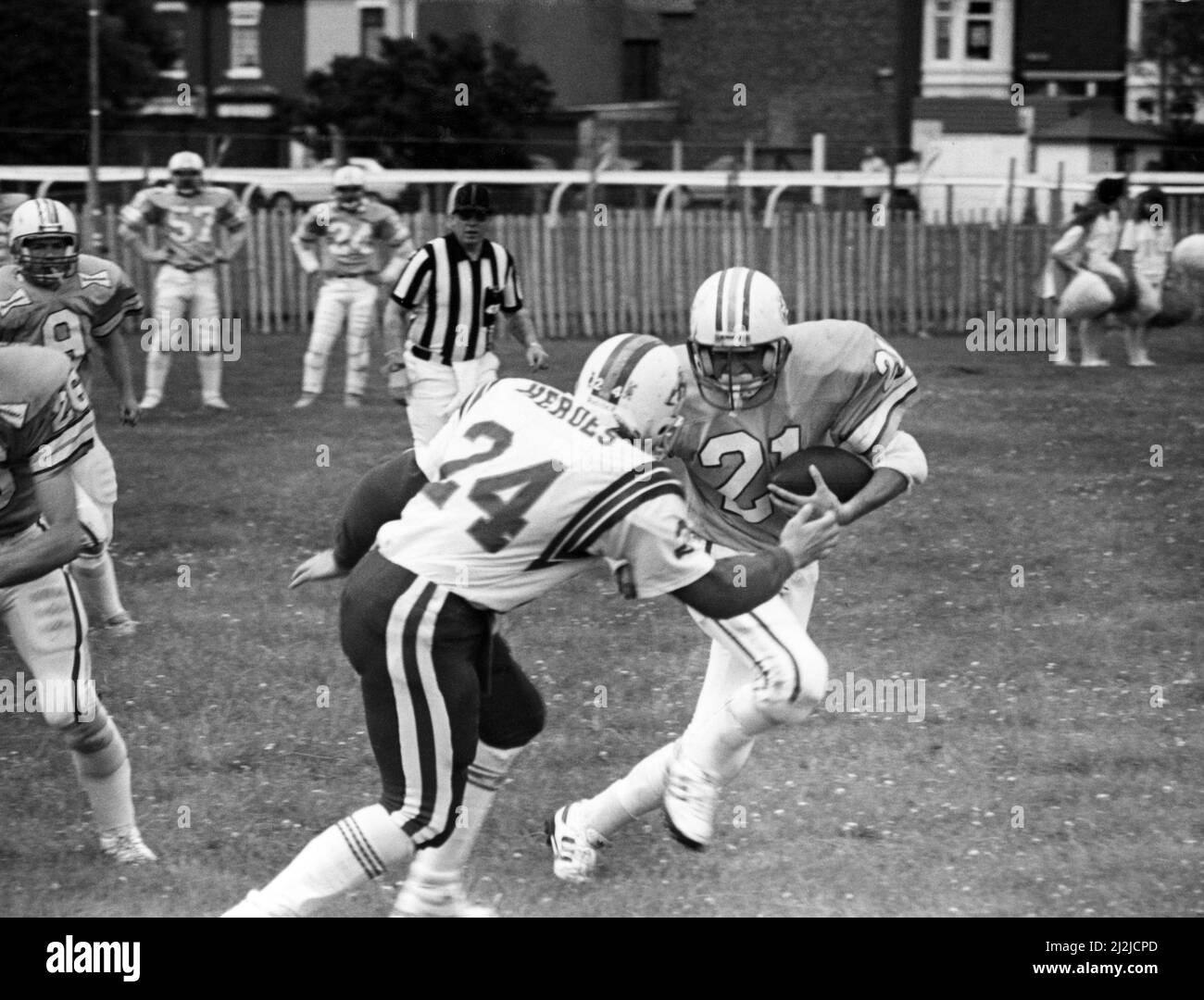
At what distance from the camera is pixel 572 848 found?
5.24 metres

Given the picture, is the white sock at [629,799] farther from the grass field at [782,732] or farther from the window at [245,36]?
the window at [245,36]

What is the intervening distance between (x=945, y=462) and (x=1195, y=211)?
35.4ft

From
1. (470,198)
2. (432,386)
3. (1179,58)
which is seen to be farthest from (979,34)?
(432,386)

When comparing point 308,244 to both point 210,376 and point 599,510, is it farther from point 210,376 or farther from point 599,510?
point 599,510

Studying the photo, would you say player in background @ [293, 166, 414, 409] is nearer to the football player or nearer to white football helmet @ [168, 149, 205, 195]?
white football helmet @ [168, 149, 205, 195]

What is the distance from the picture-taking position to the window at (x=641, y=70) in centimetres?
3456

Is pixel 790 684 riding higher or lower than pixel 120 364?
lower

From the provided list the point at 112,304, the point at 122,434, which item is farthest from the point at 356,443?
the point at 112,304

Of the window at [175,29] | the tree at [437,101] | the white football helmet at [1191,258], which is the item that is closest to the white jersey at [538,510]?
the white football helmet at [1191,258]

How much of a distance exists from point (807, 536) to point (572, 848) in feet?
4.02

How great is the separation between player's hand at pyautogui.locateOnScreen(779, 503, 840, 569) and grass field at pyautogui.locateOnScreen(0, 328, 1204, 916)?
38.9 inches

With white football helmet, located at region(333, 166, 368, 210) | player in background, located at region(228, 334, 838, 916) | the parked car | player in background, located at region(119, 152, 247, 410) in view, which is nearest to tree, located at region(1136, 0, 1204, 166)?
the parked car
